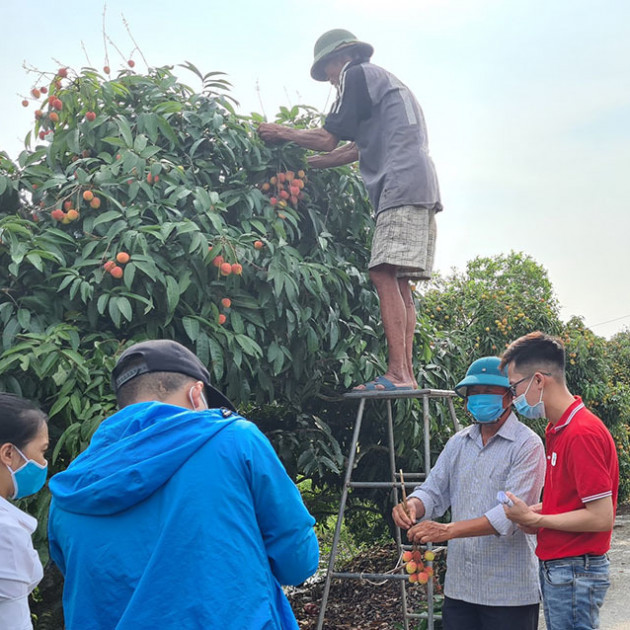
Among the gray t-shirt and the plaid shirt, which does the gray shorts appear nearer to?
the gray t-shirt

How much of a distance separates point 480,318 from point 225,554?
924 cm

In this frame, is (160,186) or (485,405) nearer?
(485,405)

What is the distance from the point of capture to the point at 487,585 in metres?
3.27

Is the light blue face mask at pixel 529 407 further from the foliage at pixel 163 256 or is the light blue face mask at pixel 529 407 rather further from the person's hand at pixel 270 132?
the person's hand at pixel 270 132

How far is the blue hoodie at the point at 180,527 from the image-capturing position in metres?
1.76

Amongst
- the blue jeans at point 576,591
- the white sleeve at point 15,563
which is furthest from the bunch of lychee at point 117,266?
the blue jeans at point 576,591

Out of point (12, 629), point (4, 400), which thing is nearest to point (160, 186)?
point (4, 400)

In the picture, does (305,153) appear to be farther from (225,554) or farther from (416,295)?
(225,554)

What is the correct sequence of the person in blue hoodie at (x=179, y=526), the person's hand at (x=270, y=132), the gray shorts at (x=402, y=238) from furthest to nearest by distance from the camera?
the person's hand at (x=270, y=132) → the gray shorts at (x=402, y=238) → the person in blue hoodie at (x=179, y=526)

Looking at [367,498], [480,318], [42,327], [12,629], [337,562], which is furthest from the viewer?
[480,318]

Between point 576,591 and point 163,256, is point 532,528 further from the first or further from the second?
point 163,256

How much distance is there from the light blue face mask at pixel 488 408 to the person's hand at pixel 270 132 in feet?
7.78

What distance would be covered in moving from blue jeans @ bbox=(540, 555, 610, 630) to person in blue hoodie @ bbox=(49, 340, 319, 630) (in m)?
1.50

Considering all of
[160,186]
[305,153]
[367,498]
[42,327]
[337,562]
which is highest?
[305,153]
